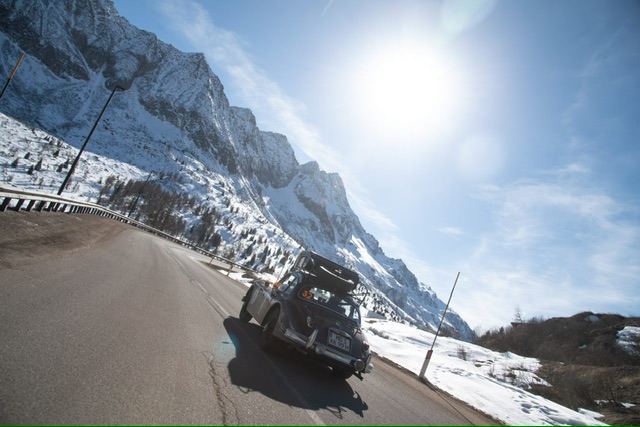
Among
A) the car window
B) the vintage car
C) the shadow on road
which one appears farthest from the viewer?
the car window

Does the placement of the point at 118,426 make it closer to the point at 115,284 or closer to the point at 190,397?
the point at 190,397

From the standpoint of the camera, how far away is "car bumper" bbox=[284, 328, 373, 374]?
5973 millimetres

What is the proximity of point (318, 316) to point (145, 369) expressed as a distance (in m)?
3.26

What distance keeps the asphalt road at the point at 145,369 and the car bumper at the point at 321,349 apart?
48 centimetres

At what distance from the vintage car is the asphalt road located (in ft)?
1.46

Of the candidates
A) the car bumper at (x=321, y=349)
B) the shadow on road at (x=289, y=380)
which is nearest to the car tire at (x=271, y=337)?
the shadow on road at (x=289, y=380)

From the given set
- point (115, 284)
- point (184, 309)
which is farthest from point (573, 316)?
point (115, 284)

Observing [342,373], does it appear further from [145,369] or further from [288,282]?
[145,369]

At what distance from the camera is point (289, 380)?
18.0 ft

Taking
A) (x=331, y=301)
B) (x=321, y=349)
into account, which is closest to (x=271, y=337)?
(x=321, y=349)

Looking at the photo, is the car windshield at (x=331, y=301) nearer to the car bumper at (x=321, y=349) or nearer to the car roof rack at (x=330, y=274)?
the car roof rack at (x=330, y=274)

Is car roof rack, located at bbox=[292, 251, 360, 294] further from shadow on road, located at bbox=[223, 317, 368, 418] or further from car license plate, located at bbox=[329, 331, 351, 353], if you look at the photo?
shadow on road, located at bbox=[223, 317, 368, 418]

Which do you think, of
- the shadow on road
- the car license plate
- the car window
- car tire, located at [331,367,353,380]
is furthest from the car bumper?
the car window

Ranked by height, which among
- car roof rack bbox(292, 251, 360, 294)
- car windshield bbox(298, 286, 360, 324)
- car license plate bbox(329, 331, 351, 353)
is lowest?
car license plate bbox(329, 331, 351, 353)
